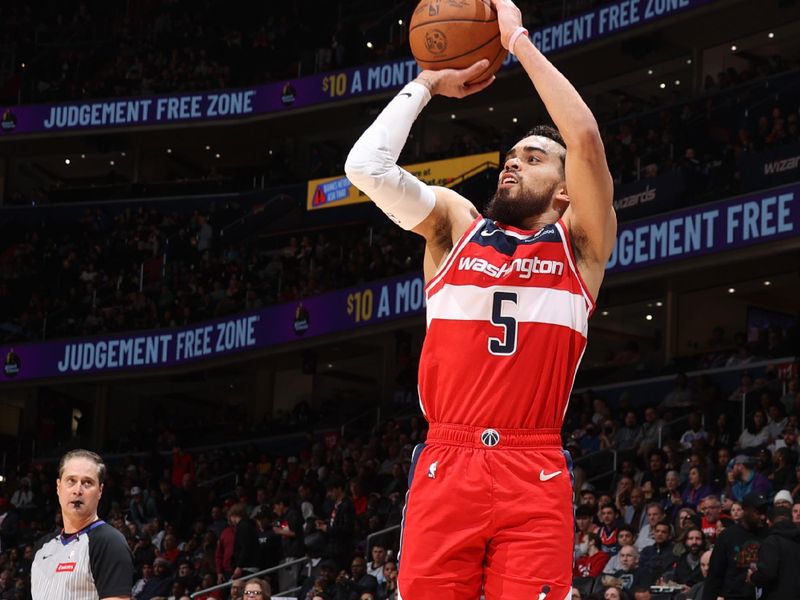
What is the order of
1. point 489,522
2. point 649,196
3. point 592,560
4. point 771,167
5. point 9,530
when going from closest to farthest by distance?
1. point 489,522
2. point 592,560
3. point 771,167
4. point 649,196
5. point 9,530

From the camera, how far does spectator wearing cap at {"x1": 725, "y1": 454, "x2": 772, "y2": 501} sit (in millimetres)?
12203

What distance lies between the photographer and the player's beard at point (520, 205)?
4059 millimetres

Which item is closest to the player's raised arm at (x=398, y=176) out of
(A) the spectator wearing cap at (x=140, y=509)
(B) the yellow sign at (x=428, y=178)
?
(A) the spectator wearing cap at (x=140, y=509)

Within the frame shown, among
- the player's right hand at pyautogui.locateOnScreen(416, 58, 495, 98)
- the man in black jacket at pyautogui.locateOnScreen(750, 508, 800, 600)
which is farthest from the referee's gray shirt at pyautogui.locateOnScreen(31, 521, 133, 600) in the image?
the man in black jacket at pyautogui.locateOnScreen(750, 508, 800, 600)

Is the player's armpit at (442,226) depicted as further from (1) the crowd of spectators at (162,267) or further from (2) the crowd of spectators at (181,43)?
(2) the crowd of spectators at (181,43)

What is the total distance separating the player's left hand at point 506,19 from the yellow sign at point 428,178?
1721cm

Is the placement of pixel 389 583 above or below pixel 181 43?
below

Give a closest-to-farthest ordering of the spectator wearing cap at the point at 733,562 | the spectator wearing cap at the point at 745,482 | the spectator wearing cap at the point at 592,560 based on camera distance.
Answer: the spectator wearing cap at the point at 733,562, the spectator wearing cap at the point at 592,560, the spectator wearing cap at the point at 745,482

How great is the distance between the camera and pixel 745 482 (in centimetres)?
1230

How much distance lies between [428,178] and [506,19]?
19.2 m

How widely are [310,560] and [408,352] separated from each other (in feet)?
30.1

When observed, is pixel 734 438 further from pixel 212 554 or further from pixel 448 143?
pixel 448 143

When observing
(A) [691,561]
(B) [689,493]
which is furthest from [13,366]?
(A) [691,561]

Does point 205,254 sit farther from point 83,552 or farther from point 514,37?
point 514,37
